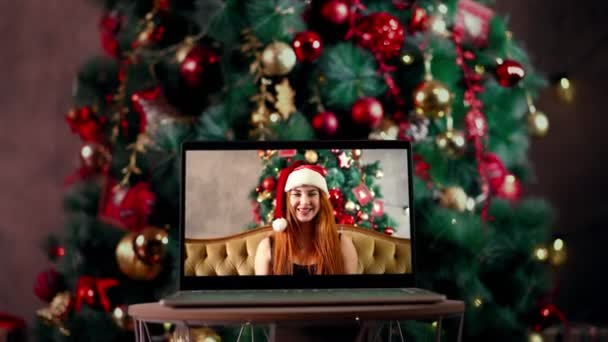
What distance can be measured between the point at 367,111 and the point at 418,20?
0.92ft

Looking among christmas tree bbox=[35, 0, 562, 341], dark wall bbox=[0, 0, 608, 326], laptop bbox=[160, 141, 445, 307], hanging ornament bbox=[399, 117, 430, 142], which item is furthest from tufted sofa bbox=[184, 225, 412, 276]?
dark wall bbox=[0, 0, 608, 326]

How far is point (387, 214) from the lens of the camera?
46.5 inches

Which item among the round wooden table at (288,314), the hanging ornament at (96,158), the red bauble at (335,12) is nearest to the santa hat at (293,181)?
the round wooden table at (288,314)

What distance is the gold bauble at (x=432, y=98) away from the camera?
170 centimetres

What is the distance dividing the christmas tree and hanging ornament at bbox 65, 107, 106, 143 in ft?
0.37

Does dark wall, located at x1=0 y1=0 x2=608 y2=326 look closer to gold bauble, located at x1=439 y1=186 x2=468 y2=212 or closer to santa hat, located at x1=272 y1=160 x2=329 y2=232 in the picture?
gold bauble, located at x1=439 y1=186 x2=468 y2=212

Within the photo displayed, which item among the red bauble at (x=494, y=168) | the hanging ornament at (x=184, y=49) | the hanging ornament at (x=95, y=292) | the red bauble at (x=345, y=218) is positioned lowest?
the hanging ornament at (x=95, y=292)

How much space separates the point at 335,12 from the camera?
172cm

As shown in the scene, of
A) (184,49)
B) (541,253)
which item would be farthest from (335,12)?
(541,253)

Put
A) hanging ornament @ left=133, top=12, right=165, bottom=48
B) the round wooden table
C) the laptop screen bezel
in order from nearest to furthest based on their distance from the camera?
the round wooden table, the laptop screen bezel, hanging ornament @ left=133, top=12, right=165, bottom=48

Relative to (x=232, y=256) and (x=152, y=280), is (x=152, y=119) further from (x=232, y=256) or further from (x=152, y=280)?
(x=232, y=256)

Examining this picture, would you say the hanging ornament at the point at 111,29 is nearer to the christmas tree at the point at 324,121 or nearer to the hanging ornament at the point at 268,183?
the christmas tree at the point at 324,121

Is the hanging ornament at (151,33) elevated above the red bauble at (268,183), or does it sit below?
above

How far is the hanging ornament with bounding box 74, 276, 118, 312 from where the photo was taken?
175 cm
